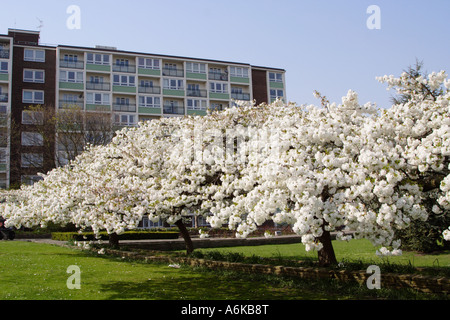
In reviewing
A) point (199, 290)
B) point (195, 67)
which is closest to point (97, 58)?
point (195, 67)

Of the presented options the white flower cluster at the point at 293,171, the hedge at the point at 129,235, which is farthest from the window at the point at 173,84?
the white flower cluster at the point at 293,171

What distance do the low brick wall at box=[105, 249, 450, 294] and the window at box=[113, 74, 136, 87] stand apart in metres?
47.1

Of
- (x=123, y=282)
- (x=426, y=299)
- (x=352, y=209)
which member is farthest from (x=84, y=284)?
(x=426, y=299)

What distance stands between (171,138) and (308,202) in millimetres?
8766

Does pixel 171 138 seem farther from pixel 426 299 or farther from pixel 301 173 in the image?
pixel 426 299

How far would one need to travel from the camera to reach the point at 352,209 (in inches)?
290

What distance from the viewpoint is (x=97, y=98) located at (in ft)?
182

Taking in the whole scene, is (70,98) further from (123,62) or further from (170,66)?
(170,66)

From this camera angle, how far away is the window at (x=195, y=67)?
205 feet

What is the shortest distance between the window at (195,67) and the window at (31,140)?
27.6m

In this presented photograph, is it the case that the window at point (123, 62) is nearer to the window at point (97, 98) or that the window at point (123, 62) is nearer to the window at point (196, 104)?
the window at point (97, 98)

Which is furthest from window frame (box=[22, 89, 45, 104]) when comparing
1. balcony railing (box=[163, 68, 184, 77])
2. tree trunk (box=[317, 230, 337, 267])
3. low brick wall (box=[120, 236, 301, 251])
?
tree trunk (box=[317, 230, 337, 267])

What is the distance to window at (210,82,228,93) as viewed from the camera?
207 feet

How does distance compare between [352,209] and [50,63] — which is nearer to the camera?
[352,209]
